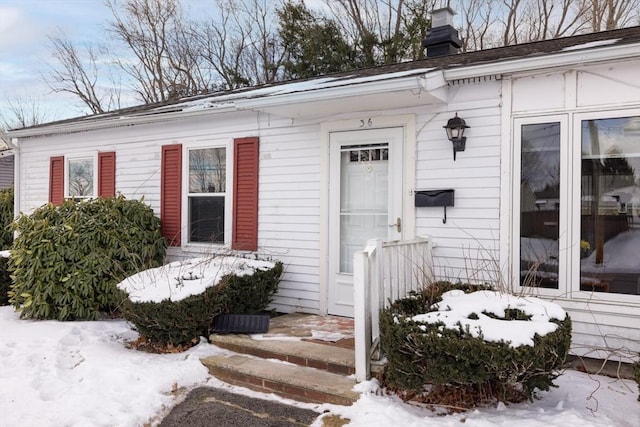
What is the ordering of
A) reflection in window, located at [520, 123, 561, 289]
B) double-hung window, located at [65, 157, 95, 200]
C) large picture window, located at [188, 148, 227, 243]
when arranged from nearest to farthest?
reflection in window, located at [520, 123, 561, 289], large picture window, located at [188, 148, 227, 243], double-hung window, located at [65, 157, 95, 200]

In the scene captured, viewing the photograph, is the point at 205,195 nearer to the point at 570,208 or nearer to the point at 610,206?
the point at 570,208

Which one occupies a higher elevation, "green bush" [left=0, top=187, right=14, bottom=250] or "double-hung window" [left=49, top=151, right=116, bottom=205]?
"double-hung window" [left=49, top=151, right=116, bottom=205]

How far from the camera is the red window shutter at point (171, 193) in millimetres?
7281

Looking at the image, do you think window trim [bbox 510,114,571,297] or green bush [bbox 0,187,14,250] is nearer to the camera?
window trim [bbox 510,114,571,297]

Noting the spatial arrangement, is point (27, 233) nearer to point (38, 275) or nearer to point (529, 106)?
point (38, 275)

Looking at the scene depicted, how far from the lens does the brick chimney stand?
7562mm

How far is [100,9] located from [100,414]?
68.9 feet

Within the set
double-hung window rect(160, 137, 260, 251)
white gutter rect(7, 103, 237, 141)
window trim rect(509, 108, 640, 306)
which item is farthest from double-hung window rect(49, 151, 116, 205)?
window trim rect(509, 108, 640, 306)

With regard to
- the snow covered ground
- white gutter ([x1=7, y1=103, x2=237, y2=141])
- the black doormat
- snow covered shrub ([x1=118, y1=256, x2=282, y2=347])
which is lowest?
the snow covered ground

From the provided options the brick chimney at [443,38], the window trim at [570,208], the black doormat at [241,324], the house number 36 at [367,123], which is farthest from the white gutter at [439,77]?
the brick chimney at [443,38]

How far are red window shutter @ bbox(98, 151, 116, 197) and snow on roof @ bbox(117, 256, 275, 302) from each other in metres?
2.91

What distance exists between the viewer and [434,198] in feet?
16.6

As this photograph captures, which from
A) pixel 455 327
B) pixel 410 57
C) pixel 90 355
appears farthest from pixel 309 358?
pixel 410 57

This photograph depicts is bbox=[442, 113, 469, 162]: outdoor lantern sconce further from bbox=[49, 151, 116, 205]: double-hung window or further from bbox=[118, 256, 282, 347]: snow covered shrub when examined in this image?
bbox=[49, 151, 116, 205]: double-hung window
